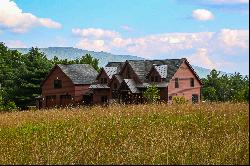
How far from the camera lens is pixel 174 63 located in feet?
173

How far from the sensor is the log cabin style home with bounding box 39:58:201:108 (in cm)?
5144

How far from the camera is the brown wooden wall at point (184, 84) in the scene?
51556mm

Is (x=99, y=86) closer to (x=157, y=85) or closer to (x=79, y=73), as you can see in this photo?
(x=79, y=73)

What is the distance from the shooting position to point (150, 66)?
5406 centimetres

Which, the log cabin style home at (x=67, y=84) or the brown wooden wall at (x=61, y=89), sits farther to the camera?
the log cabin style home at (x=67, y=84)

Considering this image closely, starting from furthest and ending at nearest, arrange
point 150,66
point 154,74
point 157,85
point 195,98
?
1. point 195,98
2. point 150,66
3. point 154,74
4. point 157,85

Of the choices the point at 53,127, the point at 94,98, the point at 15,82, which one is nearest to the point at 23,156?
the point at 53,127

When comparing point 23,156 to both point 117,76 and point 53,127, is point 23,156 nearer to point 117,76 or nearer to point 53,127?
point 53,127

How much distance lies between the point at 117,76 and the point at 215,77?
45851 mm

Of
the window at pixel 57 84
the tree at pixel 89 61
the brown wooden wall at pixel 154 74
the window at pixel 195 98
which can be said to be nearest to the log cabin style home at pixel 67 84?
the window at pixel 57 84

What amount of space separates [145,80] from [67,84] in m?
11.4

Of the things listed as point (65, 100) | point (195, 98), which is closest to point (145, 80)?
point (195, 98)

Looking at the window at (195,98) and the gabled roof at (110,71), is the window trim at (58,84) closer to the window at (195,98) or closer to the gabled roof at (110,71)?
the gabled roof at (110,71)

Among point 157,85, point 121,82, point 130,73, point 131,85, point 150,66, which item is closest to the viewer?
point 157,85
